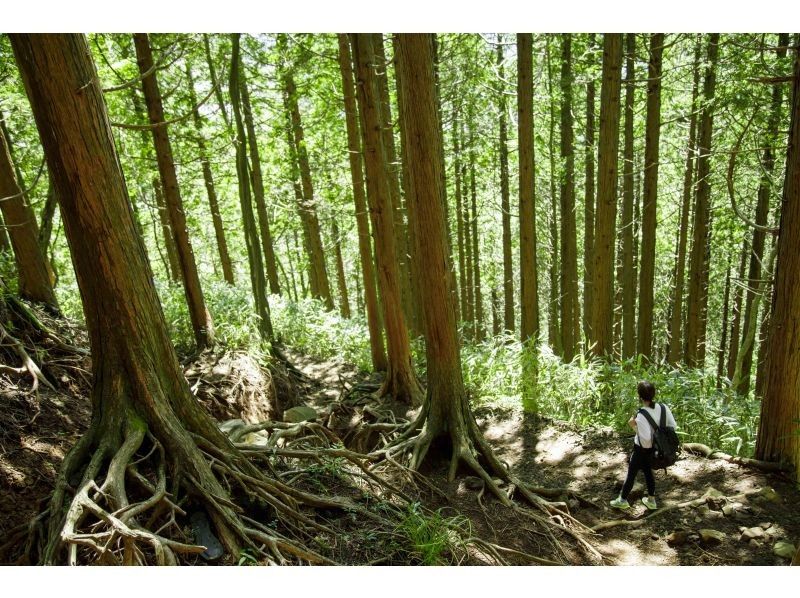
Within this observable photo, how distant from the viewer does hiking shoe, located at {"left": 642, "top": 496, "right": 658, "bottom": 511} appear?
527cm

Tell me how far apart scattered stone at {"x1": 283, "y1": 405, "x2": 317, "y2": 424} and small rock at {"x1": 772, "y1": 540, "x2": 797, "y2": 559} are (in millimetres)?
5538

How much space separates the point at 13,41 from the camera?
3.07 metres

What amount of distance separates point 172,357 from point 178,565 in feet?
4.44

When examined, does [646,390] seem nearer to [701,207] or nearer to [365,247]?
[365,247]

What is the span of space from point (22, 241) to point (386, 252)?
4882 mm

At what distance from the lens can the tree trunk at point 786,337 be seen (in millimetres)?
4902

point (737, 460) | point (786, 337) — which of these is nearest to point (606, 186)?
point (786, 337)

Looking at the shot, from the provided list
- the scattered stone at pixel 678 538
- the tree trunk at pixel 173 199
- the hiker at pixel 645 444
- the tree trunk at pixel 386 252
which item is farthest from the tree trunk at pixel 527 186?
the tree trunk at pixel 173 199

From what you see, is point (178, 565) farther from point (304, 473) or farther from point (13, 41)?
point (13, 41)

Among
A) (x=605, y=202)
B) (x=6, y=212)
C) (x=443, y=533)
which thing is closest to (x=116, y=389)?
(x=443, y=533)

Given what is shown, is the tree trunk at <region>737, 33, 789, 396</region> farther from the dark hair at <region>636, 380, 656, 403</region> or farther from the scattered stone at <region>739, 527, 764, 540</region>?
the scattered stone at <region>739, 527, 764, 540</region>

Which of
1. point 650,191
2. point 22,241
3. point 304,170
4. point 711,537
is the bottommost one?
point 711,537

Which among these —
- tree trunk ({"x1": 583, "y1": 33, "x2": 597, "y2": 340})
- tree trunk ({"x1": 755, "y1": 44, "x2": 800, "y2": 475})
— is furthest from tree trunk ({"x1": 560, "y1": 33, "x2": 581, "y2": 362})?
tree trunk ({"x1": 755, "y1": 44, "x2": 800, "y2": 475})

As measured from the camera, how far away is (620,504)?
5.39m
